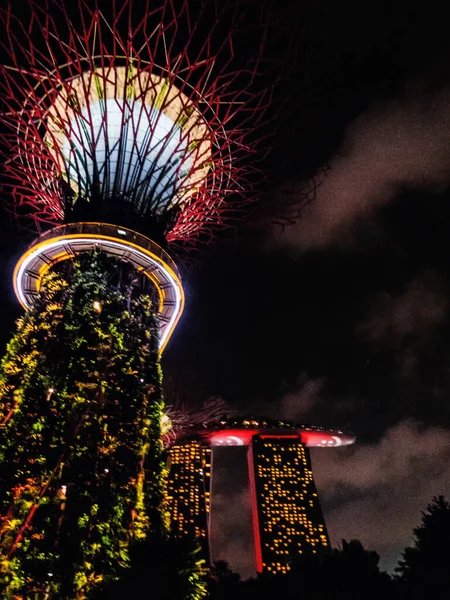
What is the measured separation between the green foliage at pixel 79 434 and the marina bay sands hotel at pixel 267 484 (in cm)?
1721

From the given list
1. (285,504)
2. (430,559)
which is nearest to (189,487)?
(285,504)

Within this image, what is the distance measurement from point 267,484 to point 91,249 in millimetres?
27486

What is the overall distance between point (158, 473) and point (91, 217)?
21.6 feet

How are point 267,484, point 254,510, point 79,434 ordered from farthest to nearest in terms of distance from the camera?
point 267,484 → point 254,510 → point 79,434

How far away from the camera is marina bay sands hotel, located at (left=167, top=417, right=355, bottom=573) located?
2772 centimetres

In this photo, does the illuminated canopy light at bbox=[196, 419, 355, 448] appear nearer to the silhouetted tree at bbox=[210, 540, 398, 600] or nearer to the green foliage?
the silhouetted tree at bbox=[210, 540, 398, 600]

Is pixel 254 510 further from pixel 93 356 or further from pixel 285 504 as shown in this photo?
pixel 93 356

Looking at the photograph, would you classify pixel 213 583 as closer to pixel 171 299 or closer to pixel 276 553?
pixel 171 299

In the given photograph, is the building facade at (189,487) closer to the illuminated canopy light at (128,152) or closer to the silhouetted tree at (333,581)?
the silhouetted tree at (333,581)

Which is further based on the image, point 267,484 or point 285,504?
point 267,484

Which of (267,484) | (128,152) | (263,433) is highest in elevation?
(263,433)

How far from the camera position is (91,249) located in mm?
10617

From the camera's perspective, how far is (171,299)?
1192cm

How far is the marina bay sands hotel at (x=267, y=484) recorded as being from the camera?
27719 mm
